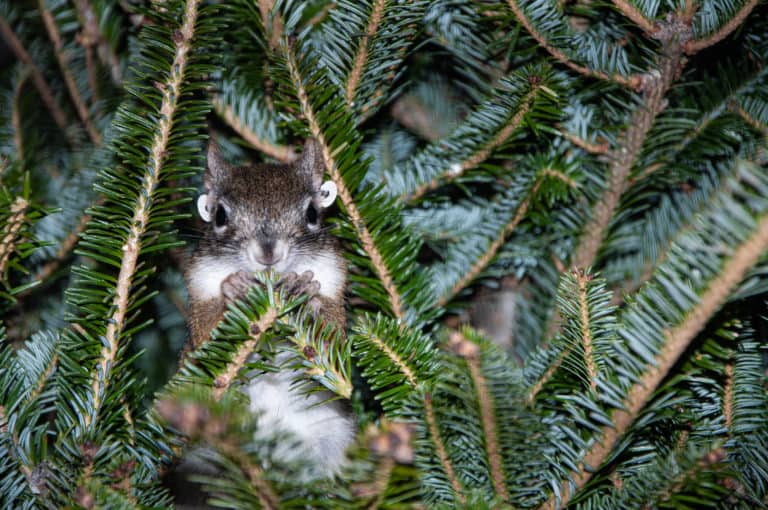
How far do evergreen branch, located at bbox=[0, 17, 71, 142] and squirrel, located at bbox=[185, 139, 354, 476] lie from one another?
54 cm

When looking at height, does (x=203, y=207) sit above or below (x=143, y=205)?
below

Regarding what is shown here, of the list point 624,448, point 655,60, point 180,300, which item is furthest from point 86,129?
point 624,448

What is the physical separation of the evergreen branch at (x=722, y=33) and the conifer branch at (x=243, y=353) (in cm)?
99

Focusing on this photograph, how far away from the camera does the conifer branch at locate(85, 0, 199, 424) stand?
1064mm

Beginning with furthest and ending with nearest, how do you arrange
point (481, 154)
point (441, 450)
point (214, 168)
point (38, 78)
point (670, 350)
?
1. point (38, 78)
2. point (214, 168)
3. point (481, 154)
4. point (441, 450)
5. point (670, 350)

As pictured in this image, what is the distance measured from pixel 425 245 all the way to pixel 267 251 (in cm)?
47

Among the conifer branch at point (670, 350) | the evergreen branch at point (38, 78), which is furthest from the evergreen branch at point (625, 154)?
the evergreen branch at point (38, 78)

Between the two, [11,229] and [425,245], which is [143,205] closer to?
[11,229]

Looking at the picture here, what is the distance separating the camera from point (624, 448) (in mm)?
926

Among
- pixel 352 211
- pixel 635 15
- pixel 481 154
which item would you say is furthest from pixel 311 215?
pixel 635 15

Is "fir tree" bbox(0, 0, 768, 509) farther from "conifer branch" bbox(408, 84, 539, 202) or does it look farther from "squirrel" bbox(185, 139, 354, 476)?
"squirrel" bbox(185, 139, 354, 476)

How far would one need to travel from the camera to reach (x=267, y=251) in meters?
1.54

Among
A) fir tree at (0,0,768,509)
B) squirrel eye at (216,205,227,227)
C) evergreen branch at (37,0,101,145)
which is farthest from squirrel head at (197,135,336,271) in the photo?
evergreen branch at (37,0,101,145)

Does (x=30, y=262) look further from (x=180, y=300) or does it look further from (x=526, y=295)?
(x=526, y=295)
